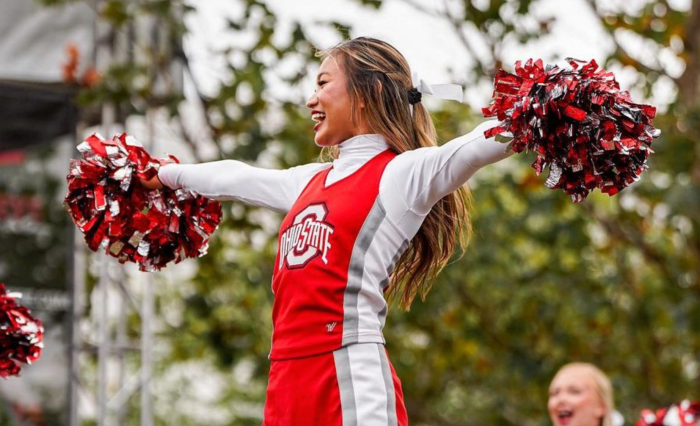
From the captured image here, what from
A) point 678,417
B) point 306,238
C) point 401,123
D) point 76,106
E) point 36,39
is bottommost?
point 678,417

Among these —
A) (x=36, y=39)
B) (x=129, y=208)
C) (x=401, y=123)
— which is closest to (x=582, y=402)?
Answer: (x=401, y=123)

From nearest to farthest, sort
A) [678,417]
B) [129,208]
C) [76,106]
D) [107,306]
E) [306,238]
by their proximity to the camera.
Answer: [306,238]
[129,208]
[678,417]
[107,306]
[76,106]

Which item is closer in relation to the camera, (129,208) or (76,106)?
(129,208)

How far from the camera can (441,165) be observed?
2.47 meters

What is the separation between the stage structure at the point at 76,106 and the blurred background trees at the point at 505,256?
4.6 inches

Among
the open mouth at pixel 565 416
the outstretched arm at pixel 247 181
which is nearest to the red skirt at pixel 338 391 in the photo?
the outstretched arm at pixel 247 181

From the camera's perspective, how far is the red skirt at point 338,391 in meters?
2.46

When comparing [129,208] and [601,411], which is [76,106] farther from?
[129,208]

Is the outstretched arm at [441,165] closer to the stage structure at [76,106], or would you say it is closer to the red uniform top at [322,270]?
the red uniform top at [322,270]

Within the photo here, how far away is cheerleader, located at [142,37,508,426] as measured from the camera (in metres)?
2.47

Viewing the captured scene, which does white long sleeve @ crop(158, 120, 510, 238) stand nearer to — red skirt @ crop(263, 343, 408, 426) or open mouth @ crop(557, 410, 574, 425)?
red skirt @ crop(263, 343, 408, 426)

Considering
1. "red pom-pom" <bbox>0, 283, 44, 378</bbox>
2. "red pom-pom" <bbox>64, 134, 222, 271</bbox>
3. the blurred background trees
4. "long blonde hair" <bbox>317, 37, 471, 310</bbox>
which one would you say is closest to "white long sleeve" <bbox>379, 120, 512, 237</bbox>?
"long blonde hair" <bbox>317, 37, 471, 310</bbox>

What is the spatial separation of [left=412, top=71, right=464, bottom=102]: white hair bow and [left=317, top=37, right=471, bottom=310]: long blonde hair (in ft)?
0.08

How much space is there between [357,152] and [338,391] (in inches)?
22.1
